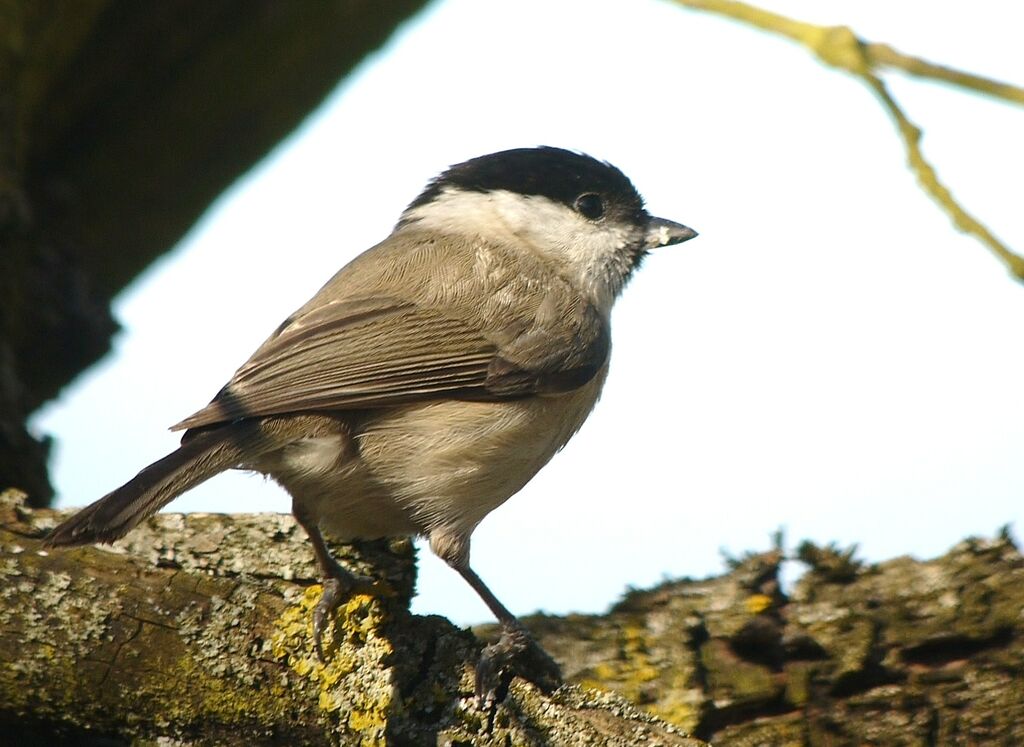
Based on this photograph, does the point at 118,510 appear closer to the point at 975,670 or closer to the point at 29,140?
the point at 975,670

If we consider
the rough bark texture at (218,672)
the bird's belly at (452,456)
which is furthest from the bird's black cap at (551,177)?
the rough bark texture at (218,672)

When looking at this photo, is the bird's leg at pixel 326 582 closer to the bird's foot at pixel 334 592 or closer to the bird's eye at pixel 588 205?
the bird's foot at pixel 334 592

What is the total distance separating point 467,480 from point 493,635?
428 mm

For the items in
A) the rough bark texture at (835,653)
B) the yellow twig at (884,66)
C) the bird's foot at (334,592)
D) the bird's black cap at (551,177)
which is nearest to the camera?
the yellow twig at (884,66)

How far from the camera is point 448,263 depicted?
3.70 m

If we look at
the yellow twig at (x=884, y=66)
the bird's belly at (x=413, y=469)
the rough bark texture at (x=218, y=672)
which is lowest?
the rough bark texture at (x=218, y=672)

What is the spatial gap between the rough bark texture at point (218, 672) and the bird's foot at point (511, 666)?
0.03 metres

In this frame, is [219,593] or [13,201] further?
[13,201]

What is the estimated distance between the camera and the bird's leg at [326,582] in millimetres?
2442

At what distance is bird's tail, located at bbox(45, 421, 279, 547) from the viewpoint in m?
2.44

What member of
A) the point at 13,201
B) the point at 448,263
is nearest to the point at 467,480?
the point at 448,263

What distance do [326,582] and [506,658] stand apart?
0.47m

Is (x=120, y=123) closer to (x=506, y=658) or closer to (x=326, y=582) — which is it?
(x=326, y=582)

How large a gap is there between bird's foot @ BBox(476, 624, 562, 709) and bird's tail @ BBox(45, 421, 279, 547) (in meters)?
0.78
